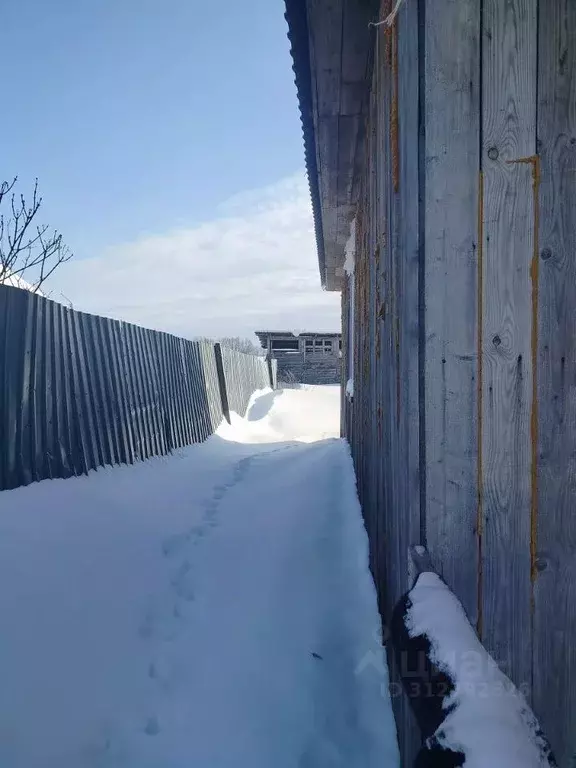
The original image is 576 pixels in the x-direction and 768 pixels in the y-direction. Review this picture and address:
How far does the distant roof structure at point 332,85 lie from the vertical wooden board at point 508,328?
122 cm

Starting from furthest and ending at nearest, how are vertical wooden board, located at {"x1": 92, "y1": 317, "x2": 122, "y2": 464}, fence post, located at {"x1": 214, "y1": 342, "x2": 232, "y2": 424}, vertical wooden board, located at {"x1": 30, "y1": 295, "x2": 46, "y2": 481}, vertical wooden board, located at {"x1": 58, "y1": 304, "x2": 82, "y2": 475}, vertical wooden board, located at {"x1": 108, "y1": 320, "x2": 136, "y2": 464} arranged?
fence post, located at {"x1": 214, "y1": 342, "x2": 232, "y2": 424}
vertical wooden board, located at {"x1": 108, "y1": 320, "x2": 136, "y2": 464}
vertical wooden board, located at {"x1": 92, "y1": 317, "x2": 122, "y2": 464}
vertical wooden board, located at {"x1": 58, "y1": 304, "x2": 82, "y2": 475}
vertical wooden board, located at {"x1": 30, "y1": 295, "x2": 46, "y2": 481}

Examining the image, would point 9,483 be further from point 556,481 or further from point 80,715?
point 556,481

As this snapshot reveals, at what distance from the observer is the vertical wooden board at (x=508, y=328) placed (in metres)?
1.48

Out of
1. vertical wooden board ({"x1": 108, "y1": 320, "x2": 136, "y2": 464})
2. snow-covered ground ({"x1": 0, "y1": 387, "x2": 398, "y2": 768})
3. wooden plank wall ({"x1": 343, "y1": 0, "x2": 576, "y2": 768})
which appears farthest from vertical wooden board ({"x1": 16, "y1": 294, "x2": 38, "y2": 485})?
wooden plank wall ({"x1": 343, "y1": 0, "x2": 576, "y2": 768})

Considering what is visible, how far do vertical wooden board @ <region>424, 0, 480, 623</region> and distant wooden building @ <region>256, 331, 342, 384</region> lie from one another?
70.6ft

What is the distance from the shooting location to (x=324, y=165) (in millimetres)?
4328

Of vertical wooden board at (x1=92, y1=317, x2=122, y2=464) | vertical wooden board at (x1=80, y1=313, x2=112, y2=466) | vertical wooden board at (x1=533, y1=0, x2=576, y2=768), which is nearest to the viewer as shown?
vertical wooden board at (x1=533, y1=0, x2=576, y2=768)

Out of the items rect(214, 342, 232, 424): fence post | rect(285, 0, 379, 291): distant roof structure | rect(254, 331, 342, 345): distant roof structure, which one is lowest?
rect(214, 342, 232, 424): fence post

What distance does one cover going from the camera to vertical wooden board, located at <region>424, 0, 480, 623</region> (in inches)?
58.9

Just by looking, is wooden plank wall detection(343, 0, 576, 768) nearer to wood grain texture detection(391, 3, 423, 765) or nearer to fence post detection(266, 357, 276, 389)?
wood grain texture detection(391, 3, 423, 765)

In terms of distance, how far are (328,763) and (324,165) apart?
14.2 feet

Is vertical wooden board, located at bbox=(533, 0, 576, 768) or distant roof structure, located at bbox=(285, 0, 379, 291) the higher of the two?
distant roof structure, located at bbox=(285, 0, 379, 291)

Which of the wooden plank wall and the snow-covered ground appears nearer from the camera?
the wooden plank wall

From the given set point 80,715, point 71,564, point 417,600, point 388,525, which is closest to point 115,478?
point 71,564
